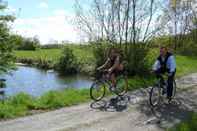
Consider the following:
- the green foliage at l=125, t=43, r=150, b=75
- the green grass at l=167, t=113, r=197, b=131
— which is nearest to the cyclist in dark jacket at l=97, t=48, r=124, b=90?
the green grass at l=167, t=113, r=197, b=131

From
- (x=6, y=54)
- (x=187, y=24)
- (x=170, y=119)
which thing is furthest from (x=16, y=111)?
(x=187, y=24)

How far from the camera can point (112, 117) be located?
Result: 1148cm

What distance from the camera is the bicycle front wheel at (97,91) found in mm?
14136

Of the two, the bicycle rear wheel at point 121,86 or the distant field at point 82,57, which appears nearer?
the bicycle rear wheel at point 121,86

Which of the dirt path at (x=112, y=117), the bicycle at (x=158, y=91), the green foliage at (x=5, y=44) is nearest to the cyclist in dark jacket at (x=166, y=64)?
the bicycle at (x=158, y=91)

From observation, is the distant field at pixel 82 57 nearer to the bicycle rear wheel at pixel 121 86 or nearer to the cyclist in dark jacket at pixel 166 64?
the bicycle rear wheel at pixel 121 86

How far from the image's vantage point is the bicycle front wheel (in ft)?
46.4

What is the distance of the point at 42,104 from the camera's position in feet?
43.6

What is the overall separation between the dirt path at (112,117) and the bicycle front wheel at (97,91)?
0.30 m

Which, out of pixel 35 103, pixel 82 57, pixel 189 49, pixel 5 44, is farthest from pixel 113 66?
pixel 189 49

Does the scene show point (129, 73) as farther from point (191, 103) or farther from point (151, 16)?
point (191, 103)

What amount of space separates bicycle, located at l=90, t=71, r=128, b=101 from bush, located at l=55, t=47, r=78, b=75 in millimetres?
25148

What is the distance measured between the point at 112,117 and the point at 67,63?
31.2m

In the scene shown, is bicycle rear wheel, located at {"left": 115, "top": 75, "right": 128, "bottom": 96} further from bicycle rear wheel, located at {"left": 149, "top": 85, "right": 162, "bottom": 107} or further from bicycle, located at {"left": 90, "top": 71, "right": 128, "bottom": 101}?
bicycle rear wheel, located at {"left": 149, "top": 85, "right": 162, "bottom": 107}
